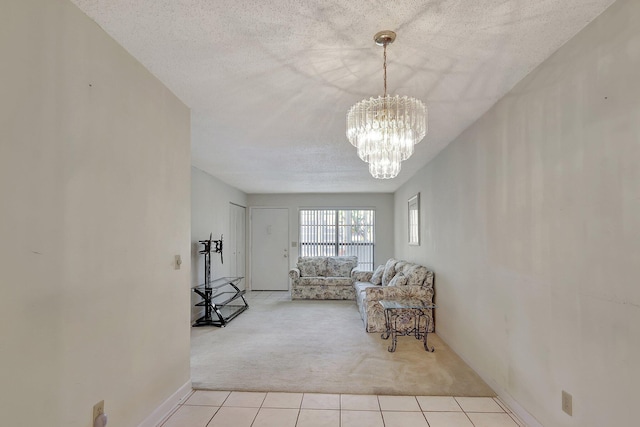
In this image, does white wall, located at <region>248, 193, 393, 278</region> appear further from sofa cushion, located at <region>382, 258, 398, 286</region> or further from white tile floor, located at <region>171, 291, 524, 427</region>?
white tile floor, located at <region>171, 291, 524, 427</region>

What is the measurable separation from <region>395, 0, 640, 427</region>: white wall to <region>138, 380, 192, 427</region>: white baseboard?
242 cm

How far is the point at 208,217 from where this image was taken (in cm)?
566

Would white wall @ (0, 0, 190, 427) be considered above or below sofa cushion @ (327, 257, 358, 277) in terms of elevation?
above

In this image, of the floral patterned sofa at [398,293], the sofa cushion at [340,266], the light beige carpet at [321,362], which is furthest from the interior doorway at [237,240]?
the floral patterned sofa at [398,293]

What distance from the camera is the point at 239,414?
244 centimetres

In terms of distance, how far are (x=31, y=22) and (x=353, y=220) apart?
7141mm

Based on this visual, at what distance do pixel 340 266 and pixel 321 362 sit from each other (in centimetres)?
410

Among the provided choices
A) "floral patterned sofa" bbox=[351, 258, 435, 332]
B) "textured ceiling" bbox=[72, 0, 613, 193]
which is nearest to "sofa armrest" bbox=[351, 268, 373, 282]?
"floral patterned sofa" bbox=[351, 258, 435, 332]

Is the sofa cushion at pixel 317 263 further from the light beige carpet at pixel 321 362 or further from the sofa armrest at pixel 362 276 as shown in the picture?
the light beige carpet at pixel 321 362

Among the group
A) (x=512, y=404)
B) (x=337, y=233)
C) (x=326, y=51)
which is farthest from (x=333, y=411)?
(x=337, y=233)

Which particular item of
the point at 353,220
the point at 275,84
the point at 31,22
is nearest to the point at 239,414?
the point at 275,84

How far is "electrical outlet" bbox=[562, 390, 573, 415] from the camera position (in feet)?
6.13

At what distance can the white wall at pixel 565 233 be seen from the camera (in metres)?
1.53

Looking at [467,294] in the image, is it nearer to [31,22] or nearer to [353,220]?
[31,22]
